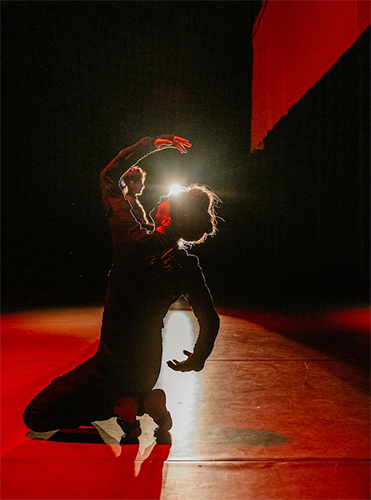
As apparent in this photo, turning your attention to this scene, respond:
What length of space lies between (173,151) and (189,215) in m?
11.1

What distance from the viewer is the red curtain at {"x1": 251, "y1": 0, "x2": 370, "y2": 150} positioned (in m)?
4.86

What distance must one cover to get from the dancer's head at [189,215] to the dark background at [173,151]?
7.09 meters

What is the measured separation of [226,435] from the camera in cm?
274

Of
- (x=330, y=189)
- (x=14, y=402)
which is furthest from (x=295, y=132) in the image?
(x=14, y=402)

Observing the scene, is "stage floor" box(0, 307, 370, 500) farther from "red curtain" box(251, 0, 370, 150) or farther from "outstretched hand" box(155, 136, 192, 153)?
"red curtain" box(251, 0, 370, 150)

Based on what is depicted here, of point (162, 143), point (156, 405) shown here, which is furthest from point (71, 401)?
point (162, 143)

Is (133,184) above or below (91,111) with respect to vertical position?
below

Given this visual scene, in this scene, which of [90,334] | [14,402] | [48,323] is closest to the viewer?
[14,402]

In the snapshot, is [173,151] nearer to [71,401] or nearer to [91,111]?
[91,111]

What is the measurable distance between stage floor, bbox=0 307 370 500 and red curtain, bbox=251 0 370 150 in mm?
3583

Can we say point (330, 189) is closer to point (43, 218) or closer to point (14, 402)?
point (43, 218)

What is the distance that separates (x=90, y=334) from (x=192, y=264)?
4.23 metres

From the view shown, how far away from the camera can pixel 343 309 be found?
874cm

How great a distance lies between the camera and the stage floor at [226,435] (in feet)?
6.82
